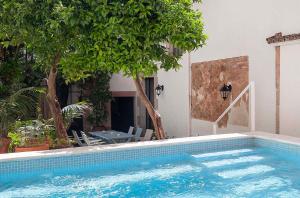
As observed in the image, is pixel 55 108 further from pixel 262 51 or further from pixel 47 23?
pixel 262 51

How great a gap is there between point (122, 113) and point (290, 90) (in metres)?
10.3

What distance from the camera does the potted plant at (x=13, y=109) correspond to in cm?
759

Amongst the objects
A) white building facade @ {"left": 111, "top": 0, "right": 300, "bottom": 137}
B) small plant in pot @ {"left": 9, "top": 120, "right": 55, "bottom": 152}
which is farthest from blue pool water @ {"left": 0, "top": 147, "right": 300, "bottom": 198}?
small plant in pot @ {"left": 9, "top": 120, "right": 55, "bottom": 152}

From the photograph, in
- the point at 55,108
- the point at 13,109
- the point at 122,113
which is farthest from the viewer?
the point at 122,113

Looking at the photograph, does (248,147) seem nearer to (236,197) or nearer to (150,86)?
(236,197)

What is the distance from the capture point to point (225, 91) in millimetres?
10078

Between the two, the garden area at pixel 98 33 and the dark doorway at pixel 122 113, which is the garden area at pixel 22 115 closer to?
the garden area at pixel 98 33

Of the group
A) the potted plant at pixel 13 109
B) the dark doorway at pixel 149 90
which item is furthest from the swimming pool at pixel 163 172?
the dark doorway at pixel 149 90

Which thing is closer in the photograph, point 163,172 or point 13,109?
point 163,172

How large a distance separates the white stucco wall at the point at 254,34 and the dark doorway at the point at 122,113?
5080 mm

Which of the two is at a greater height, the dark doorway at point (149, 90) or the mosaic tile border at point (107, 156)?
the dark doorway at point (149, 90)

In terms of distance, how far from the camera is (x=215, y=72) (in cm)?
1065

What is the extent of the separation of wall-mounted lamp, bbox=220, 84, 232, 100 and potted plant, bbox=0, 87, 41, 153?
17.3ft

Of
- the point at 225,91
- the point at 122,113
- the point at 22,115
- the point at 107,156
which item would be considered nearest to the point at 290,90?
the point at 225,91
